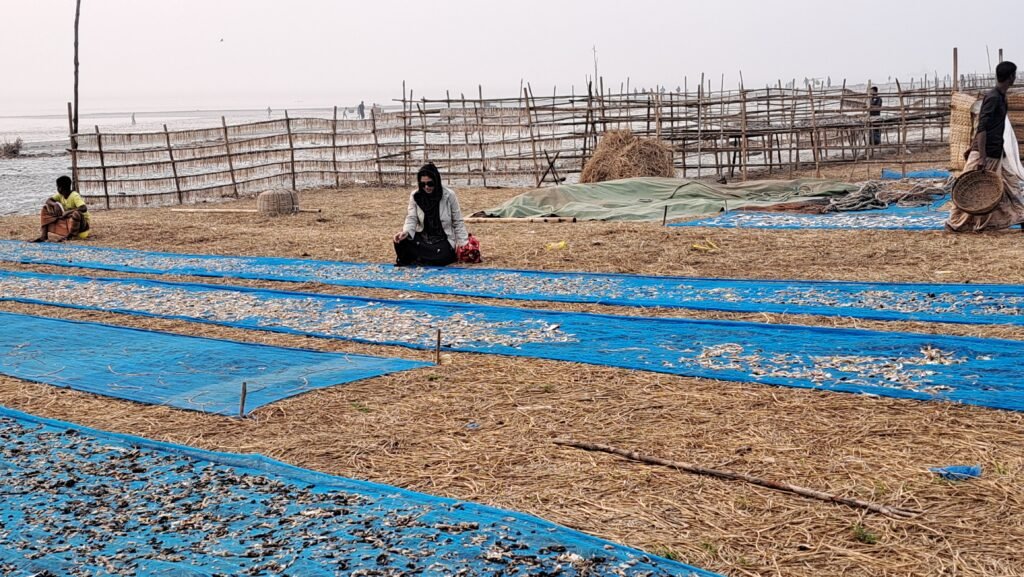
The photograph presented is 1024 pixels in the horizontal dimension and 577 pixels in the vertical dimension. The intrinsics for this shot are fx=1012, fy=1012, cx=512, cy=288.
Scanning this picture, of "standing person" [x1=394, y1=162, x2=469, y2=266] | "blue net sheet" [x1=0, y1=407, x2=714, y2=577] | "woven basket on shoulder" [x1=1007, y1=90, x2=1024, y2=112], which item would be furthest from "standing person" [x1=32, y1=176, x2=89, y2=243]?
"woven basket on shoulder" [x1=1007, y1=90, x2=1024, y2=112]

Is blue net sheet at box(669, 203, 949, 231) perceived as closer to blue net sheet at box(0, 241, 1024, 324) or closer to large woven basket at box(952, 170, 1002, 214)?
large woven basket at box(952, 170, 1002, 214)

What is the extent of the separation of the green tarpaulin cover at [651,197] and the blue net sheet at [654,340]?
4669 mm

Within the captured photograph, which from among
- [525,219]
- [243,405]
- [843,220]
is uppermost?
[525,219]

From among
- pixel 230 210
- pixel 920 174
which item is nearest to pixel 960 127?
pixel 920 174

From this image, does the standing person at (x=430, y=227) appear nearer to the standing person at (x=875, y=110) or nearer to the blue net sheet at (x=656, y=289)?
the blue net sheet at (x=656, y=289)

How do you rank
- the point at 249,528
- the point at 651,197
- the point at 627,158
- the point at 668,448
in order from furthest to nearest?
the point at 627,158, the point at 651,197, the point at 668,448, the point at 249,528

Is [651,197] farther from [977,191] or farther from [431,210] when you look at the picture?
[431,210]

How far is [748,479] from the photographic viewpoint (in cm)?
279

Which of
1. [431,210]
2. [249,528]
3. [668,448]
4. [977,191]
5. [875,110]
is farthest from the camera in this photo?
[875,110]

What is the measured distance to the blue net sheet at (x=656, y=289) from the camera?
4992mm

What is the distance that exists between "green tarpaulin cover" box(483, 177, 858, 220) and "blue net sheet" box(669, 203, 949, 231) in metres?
0.60

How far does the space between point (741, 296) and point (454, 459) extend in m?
2.89

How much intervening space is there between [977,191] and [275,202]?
7.68 metres

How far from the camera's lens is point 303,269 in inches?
291
